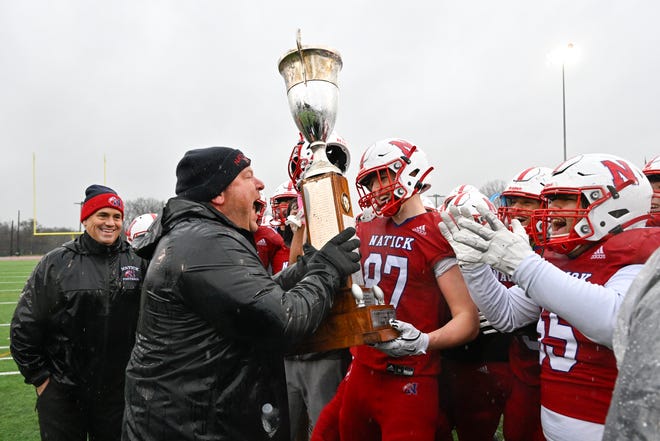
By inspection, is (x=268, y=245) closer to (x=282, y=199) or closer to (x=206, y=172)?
(x=282, y=199)

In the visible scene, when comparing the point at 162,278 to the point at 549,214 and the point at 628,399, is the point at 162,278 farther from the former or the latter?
the point at 549,214

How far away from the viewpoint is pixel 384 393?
104 inches

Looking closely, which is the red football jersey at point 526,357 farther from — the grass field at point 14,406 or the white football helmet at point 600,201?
the grass field at point 14,406

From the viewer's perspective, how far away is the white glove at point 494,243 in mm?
1961

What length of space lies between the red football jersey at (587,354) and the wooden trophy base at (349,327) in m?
0.79

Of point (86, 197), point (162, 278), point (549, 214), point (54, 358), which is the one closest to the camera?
point (162, 278)

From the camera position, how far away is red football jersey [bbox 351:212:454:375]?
2.68 m

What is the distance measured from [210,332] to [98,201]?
7.71 feet

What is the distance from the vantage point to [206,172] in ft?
6.95

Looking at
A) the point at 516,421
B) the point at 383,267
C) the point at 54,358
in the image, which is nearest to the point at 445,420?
the point at 516,421

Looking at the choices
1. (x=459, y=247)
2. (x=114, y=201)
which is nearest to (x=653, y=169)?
(x=459, y=247)

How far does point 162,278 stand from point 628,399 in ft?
5.39

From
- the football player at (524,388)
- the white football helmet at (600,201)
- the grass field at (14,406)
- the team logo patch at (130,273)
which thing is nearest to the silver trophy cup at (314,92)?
the white football helmet at (600,201)

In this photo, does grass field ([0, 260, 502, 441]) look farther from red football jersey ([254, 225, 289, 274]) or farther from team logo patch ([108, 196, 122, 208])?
red football jersey ([254, 225, 289, 274])
